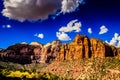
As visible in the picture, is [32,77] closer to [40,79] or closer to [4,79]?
[40,79]

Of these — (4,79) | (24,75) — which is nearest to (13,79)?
(4,79)

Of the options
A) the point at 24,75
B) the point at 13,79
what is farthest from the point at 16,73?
the point at 13,79

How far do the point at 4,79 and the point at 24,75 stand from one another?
32.2 m

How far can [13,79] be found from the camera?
572 ft

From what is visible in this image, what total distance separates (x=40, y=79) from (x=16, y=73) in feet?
50.0

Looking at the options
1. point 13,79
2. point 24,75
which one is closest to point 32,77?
point 24,75

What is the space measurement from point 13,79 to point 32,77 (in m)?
26.9

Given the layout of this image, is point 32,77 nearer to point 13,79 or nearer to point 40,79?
point 40,79

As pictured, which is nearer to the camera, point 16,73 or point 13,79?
point 13,79

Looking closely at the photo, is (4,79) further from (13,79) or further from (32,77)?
(32,77)

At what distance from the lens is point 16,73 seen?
198 m

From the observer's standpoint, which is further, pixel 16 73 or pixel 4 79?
pixel 16 73

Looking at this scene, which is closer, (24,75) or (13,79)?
(13,79)

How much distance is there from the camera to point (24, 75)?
19625 cm
